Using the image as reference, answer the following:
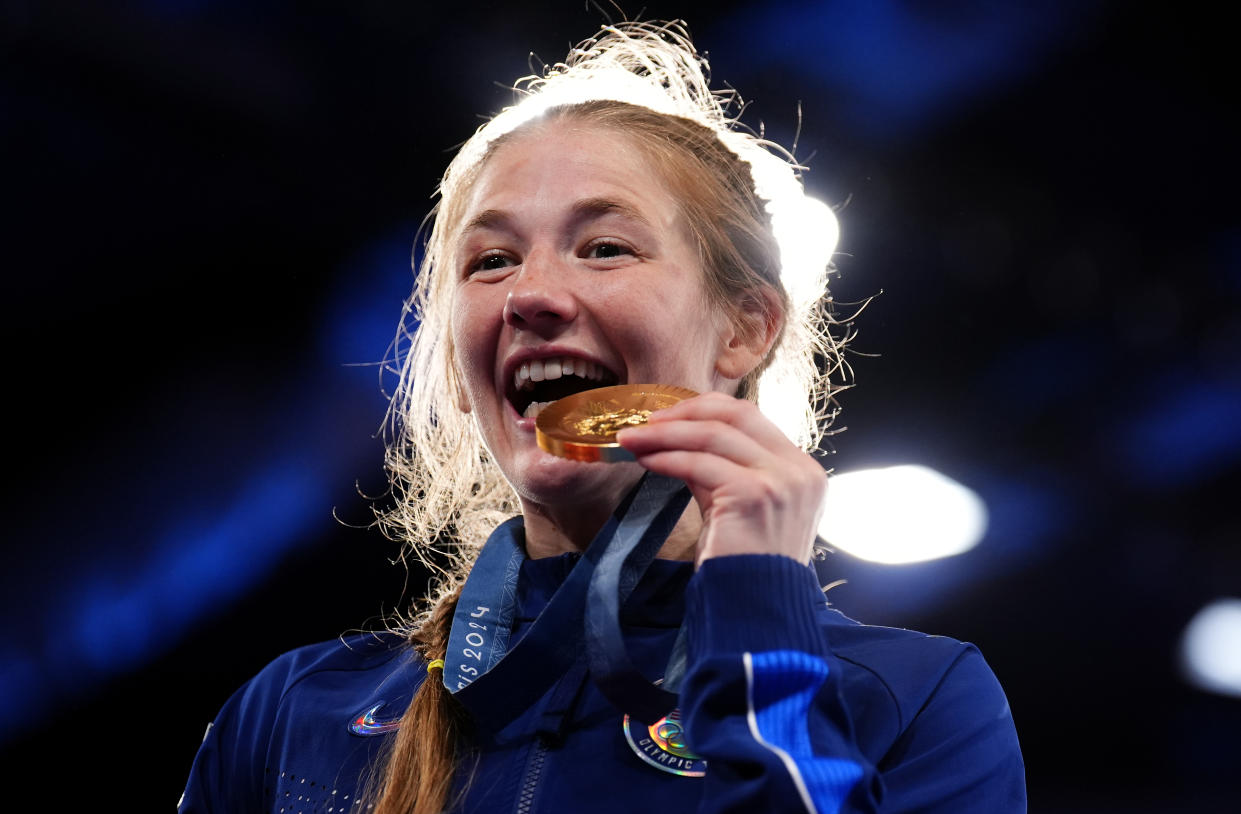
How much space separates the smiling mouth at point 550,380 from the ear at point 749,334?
0.29 m

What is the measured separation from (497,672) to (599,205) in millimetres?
824

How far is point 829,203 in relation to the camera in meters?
3.29

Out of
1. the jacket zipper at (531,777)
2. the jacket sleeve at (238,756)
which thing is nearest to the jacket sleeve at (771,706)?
the jacket zipper at (531,777)

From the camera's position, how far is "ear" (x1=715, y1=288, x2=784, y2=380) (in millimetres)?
2074

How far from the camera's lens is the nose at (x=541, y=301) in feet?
5.84

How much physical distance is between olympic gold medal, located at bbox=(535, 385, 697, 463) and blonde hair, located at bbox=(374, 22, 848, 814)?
48 centimetres

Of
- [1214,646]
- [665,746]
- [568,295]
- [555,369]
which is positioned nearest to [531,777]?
[665,746]

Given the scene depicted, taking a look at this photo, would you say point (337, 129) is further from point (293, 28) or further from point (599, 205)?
point (599, 205)

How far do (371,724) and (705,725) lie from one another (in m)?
0.77

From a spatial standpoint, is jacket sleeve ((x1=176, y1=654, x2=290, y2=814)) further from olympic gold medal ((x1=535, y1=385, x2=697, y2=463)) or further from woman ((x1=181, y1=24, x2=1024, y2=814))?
olympic gold medal ((x1=535, y1=385, x2=697, y2=463))

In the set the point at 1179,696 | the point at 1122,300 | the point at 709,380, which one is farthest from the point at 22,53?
the point at 1179,696

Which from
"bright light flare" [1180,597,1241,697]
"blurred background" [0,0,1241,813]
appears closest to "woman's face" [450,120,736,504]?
"blurred background" [0,0,1241,813]

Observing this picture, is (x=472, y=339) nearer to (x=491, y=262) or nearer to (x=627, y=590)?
(x=491, y=262)

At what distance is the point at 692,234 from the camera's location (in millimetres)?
2037
